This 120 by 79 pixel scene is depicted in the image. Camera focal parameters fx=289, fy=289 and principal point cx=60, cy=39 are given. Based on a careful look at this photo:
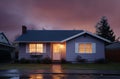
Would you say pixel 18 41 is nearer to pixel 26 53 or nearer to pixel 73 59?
pixel 26 53

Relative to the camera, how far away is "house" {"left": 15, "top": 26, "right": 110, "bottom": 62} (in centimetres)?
3738

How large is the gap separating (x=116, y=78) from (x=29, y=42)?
20.0 meters

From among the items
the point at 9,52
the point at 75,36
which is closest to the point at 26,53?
the point at 75,36

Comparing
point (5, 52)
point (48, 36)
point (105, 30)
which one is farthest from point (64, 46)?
point (105, 30)

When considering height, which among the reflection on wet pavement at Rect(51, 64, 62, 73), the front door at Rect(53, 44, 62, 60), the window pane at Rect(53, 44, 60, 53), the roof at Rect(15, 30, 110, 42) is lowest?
the reflection on wet pavement at Rect(51, 64, 62, 73)

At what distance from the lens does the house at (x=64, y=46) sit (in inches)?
1471

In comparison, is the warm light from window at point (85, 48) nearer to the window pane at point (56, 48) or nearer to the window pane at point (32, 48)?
the window pane at point (56, 48)

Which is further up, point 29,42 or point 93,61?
point 29,42

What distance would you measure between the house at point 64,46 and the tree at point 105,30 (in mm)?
50603

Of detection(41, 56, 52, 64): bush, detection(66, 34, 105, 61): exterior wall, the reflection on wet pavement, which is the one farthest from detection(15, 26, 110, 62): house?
the reflection on wet pavement

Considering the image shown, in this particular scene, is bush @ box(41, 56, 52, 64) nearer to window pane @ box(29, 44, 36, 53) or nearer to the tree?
window pane @ box(29, 44, 36, 53)

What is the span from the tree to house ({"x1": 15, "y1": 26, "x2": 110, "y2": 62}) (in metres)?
50.6

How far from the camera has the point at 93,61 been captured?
123 ft

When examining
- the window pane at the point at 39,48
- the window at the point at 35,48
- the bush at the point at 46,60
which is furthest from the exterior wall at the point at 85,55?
the window at the point at 35,48
